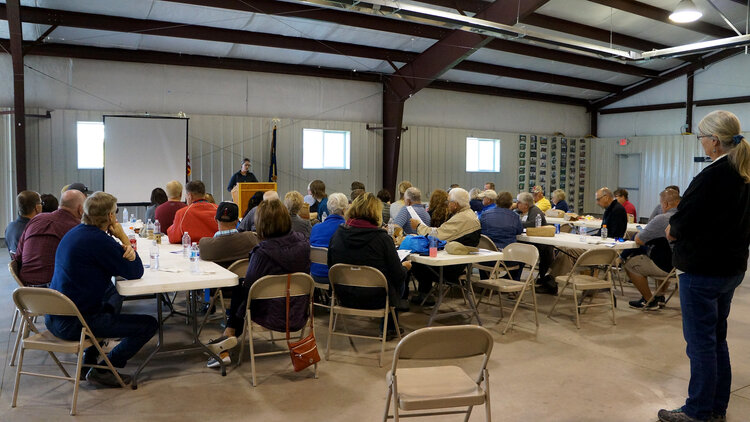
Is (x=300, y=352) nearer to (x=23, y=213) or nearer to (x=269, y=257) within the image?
(x=269, y=257)

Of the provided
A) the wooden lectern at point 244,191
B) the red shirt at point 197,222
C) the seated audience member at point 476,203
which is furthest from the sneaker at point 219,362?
the wooden lectern at point 244,191

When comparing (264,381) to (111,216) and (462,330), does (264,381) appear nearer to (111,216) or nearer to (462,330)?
(111,216)

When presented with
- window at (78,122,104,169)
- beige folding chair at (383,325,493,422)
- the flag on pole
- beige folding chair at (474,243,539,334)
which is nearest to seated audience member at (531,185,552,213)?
beige folding chair at (474,243,539,334)

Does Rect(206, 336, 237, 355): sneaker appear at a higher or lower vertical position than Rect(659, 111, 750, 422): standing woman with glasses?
lower

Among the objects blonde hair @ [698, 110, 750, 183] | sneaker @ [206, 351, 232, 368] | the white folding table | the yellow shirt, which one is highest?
blonde hair @ [698, 110, 750, 183]

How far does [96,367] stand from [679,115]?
54.0 feet

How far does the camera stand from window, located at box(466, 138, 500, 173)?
15.4m

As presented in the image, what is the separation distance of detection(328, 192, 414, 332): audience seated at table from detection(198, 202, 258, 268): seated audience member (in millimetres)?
802

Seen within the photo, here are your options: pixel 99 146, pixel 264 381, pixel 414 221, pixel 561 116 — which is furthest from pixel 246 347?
pixel 561 116

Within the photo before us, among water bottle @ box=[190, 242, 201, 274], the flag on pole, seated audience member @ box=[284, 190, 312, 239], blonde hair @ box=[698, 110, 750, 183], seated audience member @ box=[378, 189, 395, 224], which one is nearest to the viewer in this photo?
blonde hair @ box=[698, 110, 750, 183]

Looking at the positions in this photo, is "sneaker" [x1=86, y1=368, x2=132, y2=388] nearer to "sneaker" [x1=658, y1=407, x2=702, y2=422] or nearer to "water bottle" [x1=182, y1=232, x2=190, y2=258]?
"water bottle" [x1=182, y1=232, x2=190, y2=258]

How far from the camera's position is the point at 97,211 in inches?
134

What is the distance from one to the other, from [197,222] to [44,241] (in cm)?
135

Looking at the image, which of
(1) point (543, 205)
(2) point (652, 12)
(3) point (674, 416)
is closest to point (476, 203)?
(1) point (543, 205)
